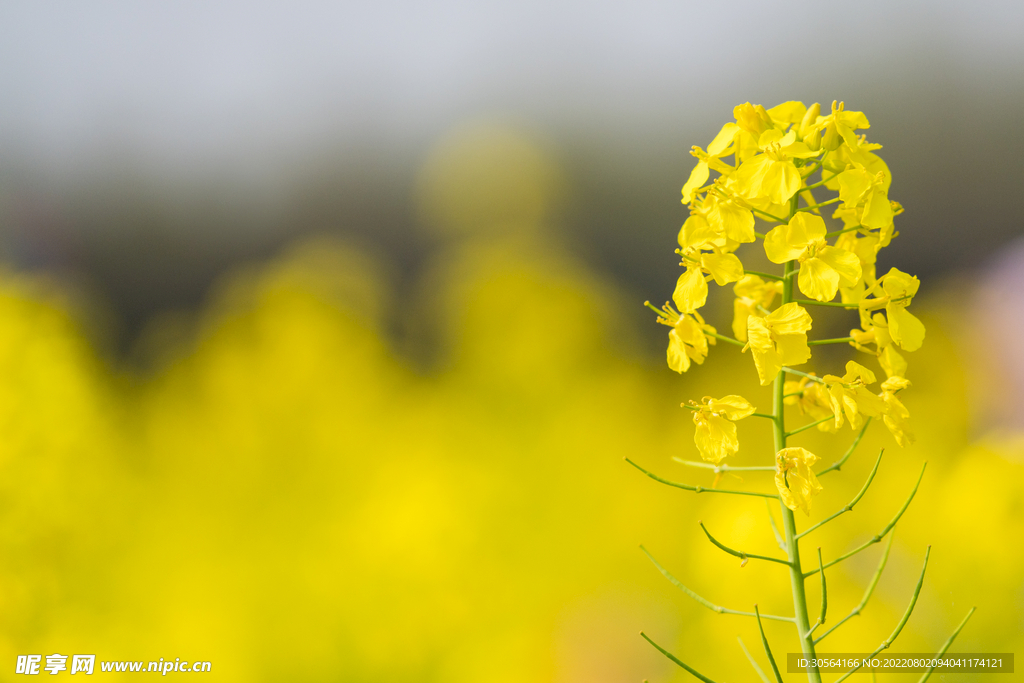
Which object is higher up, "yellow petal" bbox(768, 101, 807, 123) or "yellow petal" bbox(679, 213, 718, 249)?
"yellow petal" bbox(768, 101, 807, 123)

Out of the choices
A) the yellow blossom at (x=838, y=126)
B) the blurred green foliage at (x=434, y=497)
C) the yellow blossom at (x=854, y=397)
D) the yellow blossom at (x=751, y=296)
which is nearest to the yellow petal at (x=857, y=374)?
the yellow blossom at (x=854, y=397)

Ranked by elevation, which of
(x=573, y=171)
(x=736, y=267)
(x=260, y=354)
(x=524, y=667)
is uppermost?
(x=573, y=171)

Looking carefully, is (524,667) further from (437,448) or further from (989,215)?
(989,215)

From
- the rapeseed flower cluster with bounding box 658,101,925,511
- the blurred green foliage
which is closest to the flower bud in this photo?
the rapeseed flower cluster with bounding box 658,101,925,511

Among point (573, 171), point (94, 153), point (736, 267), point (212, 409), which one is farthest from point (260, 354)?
point (736, 267)

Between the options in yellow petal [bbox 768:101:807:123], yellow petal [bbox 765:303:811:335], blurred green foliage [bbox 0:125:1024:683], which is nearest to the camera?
yellow petal [bbox 765:303:811:335]

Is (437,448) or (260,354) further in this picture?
(260,354)

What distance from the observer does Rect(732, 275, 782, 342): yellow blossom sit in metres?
0.66

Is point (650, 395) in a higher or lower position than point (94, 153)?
lower

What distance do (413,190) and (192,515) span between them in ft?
4.48

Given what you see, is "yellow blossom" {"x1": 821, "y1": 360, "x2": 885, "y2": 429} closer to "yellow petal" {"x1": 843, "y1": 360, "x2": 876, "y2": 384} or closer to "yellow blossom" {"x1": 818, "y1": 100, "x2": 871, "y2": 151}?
"yellow petal" {"x1": 843, "y1": 360, "x2": 876, "y2": 384}

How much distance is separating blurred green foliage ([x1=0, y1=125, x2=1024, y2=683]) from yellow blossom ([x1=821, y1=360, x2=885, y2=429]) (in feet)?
2.75

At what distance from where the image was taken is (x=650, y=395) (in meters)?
2.13

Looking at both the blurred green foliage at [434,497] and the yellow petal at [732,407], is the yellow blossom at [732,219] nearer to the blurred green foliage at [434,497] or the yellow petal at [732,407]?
the yellow petal at [732,407]
